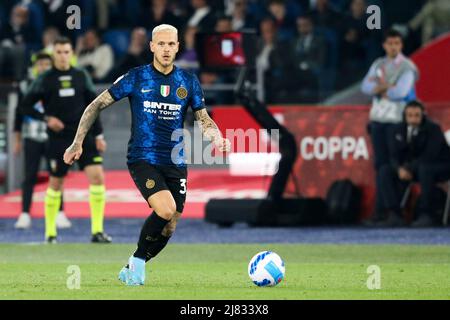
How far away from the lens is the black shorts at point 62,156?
→ 55.8 ft

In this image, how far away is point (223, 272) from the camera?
44.6 feet

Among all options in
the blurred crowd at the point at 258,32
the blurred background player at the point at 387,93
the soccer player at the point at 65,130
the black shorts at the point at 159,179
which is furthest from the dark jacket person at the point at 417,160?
the black shorts at the point at 159,179

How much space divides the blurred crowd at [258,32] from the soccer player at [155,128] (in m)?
9.69

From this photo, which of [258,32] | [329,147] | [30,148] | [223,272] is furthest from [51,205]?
[258,32]

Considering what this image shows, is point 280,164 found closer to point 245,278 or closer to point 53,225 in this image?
point 53,225

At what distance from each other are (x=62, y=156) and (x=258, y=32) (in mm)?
6731

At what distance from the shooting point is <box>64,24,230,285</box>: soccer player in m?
12.1

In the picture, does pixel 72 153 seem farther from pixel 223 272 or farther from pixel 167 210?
pixel 223 272

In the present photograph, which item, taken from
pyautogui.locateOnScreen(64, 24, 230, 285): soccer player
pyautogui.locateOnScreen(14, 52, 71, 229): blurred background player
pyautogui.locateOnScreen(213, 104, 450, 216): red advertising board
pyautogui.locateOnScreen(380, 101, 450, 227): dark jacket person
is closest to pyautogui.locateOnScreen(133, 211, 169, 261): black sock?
pyautogui.locateOnScreen(64, 24, 230, 285): soccer player

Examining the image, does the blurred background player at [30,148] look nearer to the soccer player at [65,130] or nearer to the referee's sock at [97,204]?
the soccer player at [65,130]

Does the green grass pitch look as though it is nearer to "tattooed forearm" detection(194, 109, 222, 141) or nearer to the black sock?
the black sock

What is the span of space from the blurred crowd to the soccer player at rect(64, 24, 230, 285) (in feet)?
31.8

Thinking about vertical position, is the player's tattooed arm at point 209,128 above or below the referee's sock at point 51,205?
above
